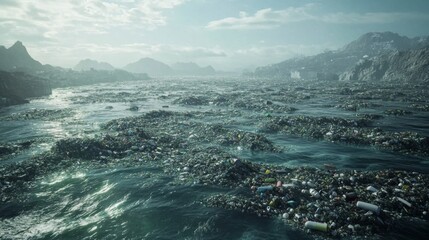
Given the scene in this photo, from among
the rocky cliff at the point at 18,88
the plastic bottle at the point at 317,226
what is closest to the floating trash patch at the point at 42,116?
the rocky cliff at the point at 18,88

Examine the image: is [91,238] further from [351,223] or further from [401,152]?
[401,152]

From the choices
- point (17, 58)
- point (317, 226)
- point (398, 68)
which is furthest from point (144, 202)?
point (17, 58)

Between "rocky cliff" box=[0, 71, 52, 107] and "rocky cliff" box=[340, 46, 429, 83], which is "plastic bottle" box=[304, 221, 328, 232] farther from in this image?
"rocky cliff" box=[340, 46, 429, 83]

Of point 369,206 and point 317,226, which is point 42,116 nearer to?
point 317,226

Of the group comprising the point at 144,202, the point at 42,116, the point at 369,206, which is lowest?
the point at 144,202

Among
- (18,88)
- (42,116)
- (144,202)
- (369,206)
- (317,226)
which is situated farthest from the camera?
(18,88)

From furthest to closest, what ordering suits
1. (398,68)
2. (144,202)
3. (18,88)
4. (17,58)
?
(17,58)
(398,68)
(18,88)
(144,202)
